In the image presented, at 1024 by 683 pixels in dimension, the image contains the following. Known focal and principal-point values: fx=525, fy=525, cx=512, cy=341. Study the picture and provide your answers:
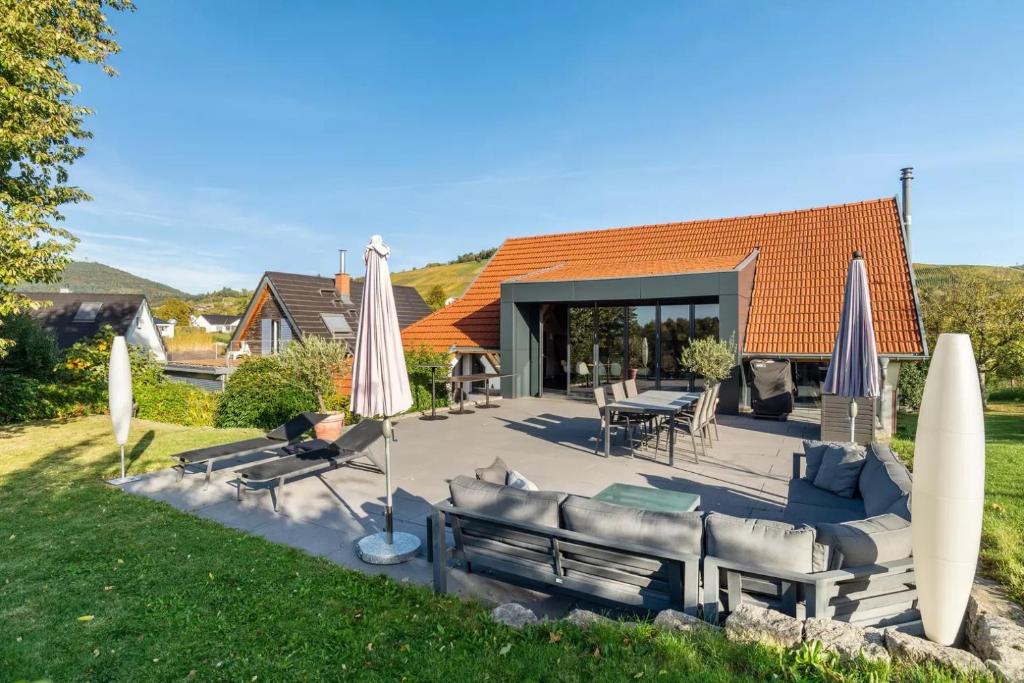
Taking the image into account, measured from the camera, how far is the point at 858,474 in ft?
17.6

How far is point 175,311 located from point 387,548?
286 feet

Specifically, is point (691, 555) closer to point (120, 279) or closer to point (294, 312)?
point (294, 312)

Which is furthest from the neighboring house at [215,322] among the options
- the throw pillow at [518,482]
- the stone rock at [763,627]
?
the stone rock at [763,627]

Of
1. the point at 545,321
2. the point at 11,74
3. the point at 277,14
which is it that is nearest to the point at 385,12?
the point at 277,14

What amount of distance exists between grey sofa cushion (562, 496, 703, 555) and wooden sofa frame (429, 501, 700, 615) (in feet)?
0.27

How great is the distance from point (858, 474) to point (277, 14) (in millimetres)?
15722

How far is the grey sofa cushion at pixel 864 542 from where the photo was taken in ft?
10.1

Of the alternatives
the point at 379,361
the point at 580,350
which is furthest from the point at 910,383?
the point at 379,361

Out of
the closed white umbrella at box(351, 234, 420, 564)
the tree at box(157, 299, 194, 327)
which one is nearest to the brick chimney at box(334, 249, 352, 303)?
the closed white umbrella at box(351, 234, 420, 564)

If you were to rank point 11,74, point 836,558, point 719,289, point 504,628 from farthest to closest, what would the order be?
1. point 719,289
2. point 11,74
3. point 504,628
4. point 836,558

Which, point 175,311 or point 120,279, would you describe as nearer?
point 175,311

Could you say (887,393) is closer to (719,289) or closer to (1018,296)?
(719,289)

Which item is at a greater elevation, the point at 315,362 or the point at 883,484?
the point at 315,362

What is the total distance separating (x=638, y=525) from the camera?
335cm
